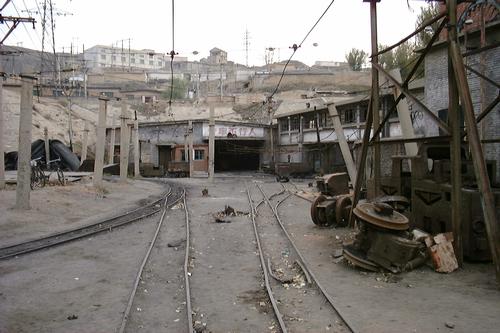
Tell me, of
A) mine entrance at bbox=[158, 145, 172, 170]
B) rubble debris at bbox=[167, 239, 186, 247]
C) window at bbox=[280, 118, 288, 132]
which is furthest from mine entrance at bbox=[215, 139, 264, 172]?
rubble debris at bbox=[167, 239, 186, 247]

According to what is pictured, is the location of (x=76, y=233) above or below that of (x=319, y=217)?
below

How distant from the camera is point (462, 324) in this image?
5.53 m

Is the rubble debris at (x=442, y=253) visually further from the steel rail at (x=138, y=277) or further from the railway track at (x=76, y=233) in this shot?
the railway track at (x=76, y=233)

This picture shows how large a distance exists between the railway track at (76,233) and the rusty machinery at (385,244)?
6.99 m

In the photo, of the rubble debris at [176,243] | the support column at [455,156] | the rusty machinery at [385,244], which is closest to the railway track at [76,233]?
the rubble debris at [176,243]

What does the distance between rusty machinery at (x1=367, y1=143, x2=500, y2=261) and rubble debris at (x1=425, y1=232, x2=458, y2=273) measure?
17.2 inches

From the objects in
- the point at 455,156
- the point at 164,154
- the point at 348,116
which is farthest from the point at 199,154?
the point at 455,156

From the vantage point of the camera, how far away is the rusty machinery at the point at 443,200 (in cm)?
809

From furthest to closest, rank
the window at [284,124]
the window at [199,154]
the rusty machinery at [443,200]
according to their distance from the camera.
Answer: the window at [199,154], the window at [284,124], the rusty machinery at [443,200]

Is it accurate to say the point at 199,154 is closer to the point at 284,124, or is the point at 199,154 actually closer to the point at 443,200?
the point at 284,124

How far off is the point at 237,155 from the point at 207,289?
144 feet

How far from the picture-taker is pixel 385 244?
7.90 metres

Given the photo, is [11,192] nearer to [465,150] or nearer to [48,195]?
[48,195]

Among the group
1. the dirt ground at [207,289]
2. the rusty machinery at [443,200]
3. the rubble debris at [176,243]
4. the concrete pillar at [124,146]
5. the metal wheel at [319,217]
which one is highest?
the concrete pillar at [124,146]
